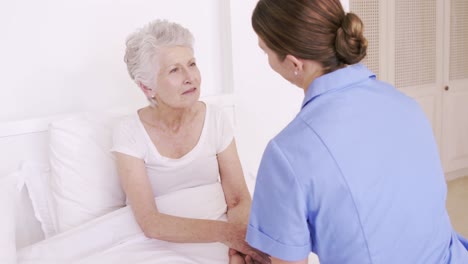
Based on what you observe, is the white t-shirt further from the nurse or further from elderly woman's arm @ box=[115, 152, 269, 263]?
the nurse

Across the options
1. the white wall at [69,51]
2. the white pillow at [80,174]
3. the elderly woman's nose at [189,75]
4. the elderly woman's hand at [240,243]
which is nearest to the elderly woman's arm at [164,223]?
the elderly woman's hand at [240,243]

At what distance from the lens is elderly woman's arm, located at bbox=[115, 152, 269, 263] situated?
4.27 feet

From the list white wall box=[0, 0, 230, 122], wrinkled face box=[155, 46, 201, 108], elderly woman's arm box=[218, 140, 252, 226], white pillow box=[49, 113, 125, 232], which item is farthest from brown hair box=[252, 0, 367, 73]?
white wall box=[0, 0, 230, 122]

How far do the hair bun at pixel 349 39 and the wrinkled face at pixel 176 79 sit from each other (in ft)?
2.46

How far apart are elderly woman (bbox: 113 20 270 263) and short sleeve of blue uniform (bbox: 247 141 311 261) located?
52 cm

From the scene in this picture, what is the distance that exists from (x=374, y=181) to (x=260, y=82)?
136 centimetres

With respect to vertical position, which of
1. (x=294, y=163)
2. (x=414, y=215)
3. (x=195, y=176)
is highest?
(x=294, y=163)

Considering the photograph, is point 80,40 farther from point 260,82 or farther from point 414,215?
point 414,215

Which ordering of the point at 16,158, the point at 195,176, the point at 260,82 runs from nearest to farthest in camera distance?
the point at 195,176
the point at 16,158
the point at 260,82

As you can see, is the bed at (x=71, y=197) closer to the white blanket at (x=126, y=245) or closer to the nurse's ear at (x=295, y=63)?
the white blanket at (x=126, y=245)

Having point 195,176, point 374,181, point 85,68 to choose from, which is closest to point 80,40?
point 85,68

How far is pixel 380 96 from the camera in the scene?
3.00ft

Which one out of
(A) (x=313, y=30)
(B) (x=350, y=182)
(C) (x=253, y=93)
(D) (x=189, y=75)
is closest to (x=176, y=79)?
(D) (x=189, y=75)

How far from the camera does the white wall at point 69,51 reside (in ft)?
5.95
